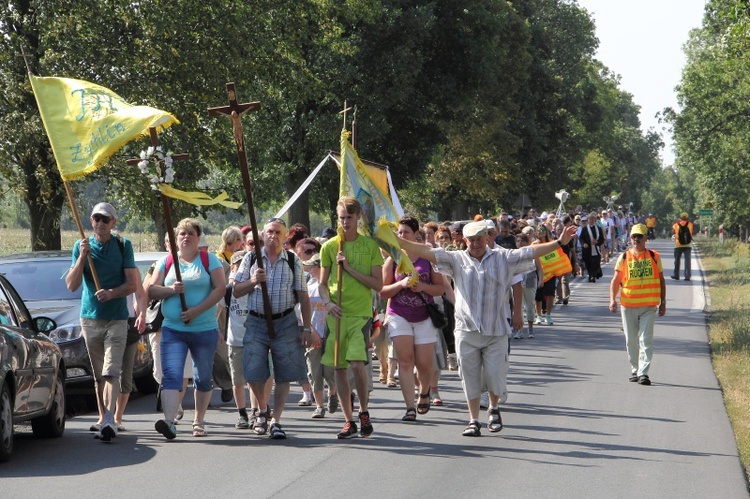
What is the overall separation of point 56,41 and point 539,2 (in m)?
47.4

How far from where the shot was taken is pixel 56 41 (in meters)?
21.5

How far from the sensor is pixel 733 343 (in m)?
17.6

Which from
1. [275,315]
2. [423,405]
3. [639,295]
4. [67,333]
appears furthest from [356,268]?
[639,295]

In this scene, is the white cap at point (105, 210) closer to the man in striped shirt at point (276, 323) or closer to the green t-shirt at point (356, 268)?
the man in striped shirt at point (276, 323)

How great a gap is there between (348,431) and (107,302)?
2.18 metres

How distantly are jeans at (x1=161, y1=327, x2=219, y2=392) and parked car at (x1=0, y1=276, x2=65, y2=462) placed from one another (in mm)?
952

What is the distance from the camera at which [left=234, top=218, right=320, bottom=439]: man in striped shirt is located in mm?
10008

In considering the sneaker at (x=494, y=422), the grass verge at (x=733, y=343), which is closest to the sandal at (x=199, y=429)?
the sneaker at (x=494, y=422)

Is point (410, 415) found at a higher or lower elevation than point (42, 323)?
lower

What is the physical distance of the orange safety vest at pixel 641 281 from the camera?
14.2 meters

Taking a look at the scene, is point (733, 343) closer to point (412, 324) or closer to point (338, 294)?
point (412, 324)

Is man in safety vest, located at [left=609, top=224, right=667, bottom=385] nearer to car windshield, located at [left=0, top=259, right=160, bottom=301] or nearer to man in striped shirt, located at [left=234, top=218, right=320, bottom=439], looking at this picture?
man in striped shirt, located at [left=234, top=218, right=320, bottom=439]

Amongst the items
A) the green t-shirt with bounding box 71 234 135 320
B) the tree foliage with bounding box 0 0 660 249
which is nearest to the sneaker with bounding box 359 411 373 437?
the green t-shirt with bounding box 71 234 135 320

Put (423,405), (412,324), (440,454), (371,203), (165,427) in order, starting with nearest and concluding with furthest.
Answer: (440,454) < (165,427) < (371,203) < (412,324) < (423,405)
